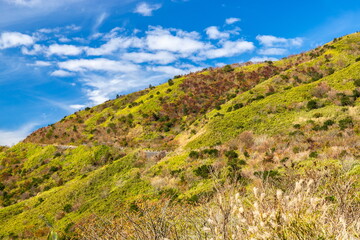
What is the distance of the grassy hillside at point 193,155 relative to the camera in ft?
31.8

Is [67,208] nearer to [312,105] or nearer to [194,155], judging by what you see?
[194,155]

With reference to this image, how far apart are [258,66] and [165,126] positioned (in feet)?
98.4

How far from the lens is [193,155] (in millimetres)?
24969

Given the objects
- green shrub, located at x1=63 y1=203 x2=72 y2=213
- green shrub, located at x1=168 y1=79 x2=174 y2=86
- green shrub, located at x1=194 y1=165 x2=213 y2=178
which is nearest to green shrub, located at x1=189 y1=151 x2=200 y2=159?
green shrub, located at x1=194 y1=165 x2=213 y2=178

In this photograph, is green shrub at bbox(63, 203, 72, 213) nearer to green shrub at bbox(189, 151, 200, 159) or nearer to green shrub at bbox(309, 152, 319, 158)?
green shrub at bbox(189, 151, 200, 159)

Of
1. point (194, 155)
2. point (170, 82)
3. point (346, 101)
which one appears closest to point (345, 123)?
point (346, 101)

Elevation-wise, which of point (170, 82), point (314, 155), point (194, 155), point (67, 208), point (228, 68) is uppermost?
point (170, 82)

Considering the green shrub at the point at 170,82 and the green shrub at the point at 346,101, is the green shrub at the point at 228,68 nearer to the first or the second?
Result: the green shrub at the point at 170,82

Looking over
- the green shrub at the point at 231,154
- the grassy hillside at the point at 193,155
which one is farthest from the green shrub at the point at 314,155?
the green shrub at the point at 231,154

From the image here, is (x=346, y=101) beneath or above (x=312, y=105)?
beneath

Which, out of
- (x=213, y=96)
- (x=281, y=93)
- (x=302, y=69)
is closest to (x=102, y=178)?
(x=281, y=93)

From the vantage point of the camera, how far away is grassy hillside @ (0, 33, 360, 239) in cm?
970

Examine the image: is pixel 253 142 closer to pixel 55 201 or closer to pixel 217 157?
pixel 217 157

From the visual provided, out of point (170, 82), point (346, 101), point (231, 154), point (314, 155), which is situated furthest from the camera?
point (170, 82)
